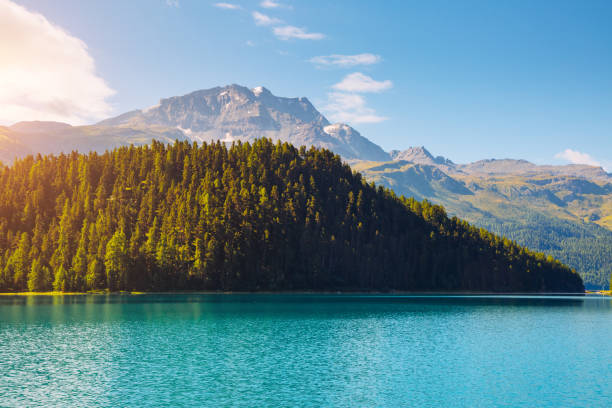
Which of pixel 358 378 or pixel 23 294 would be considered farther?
pixel 23 294

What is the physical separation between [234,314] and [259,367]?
2411 inches

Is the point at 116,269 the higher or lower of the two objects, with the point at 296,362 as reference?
higher

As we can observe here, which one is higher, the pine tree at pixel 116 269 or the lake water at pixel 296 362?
the pine tree at pixel 116 269

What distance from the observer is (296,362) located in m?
61.8

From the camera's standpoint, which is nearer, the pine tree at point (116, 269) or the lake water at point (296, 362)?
the lake water at point (296, 362)

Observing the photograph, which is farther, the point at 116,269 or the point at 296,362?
the point at 116,269

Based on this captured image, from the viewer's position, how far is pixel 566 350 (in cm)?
7444

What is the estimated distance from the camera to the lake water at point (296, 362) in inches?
1809

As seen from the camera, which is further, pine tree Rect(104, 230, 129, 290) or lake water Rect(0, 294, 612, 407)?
pine tree Rect(104, 230, 129, 290)

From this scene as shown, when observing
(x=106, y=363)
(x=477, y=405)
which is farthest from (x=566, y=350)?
(x=106, y=363)

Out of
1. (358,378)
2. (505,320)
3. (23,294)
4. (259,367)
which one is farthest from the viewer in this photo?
(23,294)

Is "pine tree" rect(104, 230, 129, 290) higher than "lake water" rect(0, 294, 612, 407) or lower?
higher

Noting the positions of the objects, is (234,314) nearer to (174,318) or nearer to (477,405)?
(174,318)

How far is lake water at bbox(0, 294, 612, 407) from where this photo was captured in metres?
45.9
